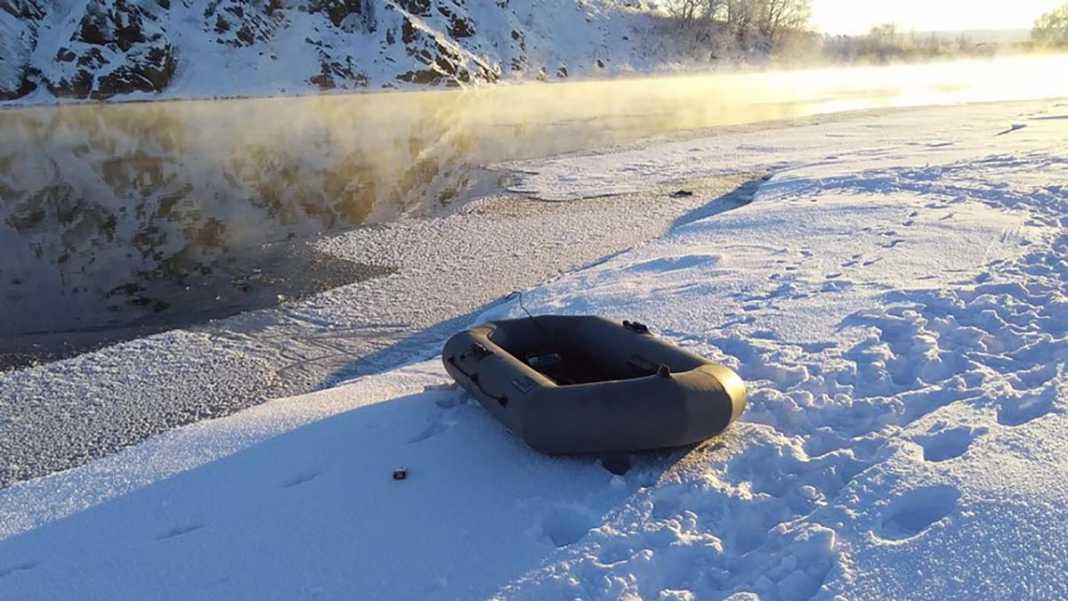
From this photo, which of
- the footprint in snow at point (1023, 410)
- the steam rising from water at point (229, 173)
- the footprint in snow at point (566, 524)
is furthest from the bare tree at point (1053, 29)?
the footprint in snow at point (566, 524)

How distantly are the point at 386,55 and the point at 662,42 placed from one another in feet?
83.7

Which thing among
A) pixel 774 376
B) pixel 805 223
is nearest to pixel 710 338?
pixel 774 376

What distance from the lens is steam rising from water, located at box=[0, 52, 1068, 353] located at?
7840 mm

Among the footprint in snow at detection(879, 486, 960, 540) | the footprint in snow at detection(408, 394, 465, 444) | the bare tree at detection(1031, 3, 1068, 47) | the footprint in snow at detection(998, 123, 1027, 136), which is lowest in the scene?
the footprint in snow at detection(408, 394, 465, 444)

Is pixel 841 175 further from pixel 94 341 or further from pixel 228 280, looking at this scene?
pixel 94 341

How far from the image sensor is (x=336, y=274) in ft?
26.6

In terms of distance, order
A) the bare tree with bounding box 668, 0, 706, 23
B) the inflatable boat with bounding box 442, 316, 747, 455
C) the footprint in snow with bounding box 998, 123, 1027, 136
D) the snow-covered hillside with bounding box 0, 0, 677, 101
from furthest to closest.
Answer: the bare tree with bounding box 668, 0, 706, 23, the snow-covered hillside with bounding box 0, 0, 677, 101, the footprint in snow with bounding box 998, 123, 1027, 136, the inflatable boat with bounding box 442, 316, 747, 455

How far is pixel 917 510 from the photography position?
301cm

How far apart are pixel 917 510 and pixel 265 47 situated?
3970 cm

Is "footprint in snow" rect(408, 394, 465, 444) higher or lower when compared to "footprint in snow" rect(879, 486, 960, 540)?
lower

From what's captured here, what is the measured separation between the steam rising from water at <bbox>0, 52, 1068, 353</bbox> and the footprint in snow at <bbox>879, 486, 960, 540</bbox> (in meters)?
5.87

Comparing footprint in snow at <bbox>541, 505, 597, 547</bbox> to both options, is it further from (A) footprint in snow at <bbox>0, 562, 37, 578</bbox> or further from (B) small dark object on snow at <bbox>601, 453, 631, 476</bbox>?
(A) footprint in snow at <bbox>0, 562, 37, 578</bbox>

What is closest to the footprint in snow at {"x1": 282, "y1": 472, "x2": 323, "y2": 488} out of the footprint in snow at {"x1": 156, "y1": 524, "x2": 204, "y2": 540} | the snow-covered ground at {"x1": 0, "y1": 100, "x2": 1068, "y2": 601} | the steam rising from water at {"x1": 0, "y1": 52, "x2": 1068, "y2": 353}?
the snow-covered ground at {"x1": 0, "y1": 100, "x2": 1068, "y2": 601}

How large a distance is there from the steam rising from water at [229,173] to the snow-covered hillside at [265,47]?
3.30 meters
